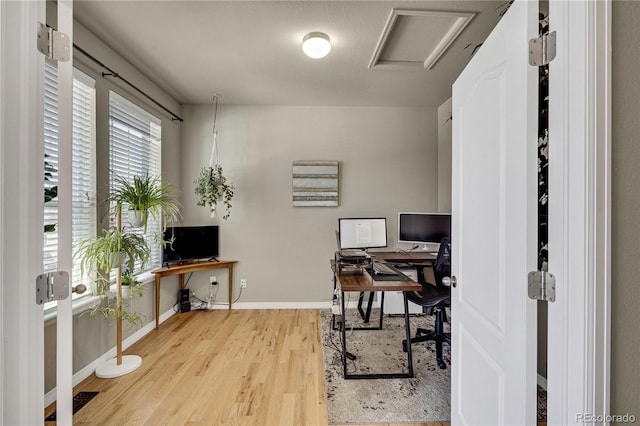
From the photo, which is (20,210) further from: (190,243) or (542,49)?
(190,243)

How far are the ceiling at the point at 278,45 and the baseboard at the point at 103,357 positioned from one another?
2.51m

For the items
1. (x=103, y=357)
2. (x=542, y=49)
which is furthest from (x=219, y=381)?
(x=542, y=49)

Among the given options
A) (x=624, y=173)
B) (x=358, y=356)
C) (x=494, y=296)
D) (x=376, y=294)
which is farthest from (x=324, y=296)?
(x=624, y=173)

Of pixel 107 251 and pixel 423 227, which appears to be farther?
pixel 423 227

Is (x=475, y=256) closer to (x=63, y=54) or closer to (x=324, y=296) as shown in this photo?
(x=63, y=54)

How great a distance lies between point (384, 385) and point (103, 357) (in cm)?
221

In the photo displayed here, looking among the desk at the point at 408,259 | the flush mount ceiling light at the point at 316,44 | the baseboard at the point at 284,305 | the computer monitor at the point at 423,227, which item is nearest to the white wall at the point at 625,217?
the flush mount ceiling light at the point at 316,44

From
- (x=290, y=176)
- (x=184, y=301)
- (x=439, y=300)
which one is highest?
(x=290, y=176)

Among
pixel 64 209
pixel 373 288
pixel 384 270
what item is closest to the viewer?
pixel 64 209

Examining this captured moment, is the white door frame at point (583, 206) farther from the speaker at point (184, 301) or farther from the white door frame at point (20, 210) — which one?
the speaker at point (184, 301)

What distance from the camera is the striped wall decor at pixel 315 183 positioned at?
3.58 m

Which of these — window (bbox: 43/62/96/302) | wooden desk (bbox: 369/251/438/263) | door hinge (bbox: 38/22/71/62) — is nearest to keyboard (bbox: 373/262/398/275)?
wooden desk (bbox: 369/251/438/263)

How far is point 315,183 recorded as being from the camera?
11.8ft

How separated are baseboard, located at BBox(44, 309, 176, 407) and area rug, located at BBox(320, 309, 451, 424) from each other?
1.74m
